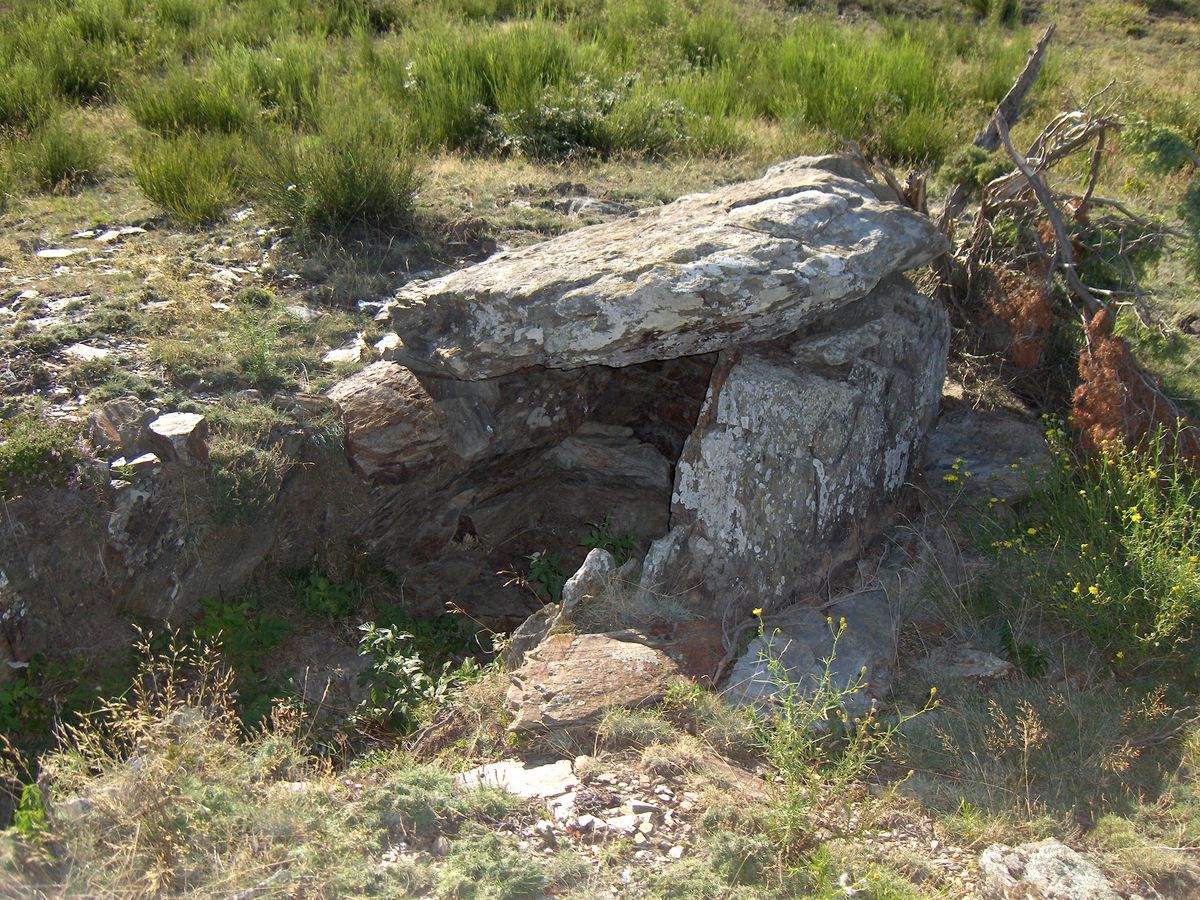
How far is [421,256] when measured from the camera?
5961 mm

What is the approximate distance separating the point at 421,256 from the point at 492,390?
145 centimetres

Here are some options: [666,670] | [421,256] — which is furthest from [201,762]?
[421,256]

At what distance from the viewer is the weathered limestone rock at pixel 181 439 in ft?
14.0

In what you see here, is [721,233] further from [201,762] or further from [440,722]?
[201,762]

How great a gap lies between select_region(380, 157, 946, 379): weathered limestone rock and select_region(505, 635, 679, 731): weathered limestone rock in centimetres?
125

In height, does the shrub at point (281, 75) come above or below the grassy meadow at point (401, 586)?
above

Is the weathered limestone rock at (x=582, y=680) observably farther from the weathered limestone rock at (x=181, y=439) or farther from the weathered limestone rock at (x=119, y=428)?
the weathered limestone rock at (x=119, y=428)

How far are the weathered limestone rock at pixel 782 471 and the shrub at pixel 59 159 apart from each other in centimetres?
479

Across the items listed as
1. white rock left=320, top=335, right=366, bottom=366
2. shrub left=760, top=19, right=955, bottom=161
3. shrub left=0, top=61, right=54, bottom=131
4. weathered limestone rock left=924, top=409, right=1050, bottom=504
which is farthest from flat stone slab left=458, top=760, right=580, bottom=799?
shrub left=0, top=61, right=54, bottom=131

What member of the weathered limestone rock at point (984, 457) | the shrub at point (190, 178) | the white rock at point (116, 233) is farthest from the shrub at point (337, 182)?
the weathered limestone rock at point (984, 457)

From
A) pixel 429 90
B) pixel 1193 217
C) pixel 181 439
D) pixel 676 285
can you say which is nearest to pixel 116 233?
pixel 181 439

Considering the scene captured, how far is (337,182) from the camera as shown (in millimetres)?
5953

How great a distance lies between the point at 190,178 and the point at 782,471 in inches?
170

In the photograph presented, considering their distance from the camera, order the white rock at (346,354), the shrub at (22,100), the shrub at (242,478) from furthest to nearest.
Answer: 1. the shrub at (22,100)
2. the white rock at (346,354)
3. the shrub at (242,478)
